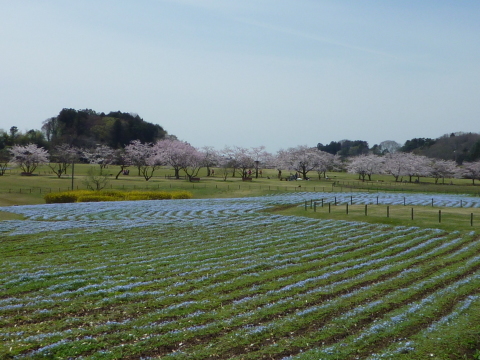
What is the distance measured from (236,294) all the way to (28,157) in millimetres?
111635

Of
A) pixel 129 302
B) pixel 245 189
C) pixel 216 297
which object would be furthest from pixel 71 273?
pixel 245 189

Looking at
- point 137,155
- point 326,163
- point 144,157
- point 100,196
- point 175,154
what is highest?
point 175,154

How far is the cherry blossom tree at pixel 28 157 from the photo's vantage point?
11262cm

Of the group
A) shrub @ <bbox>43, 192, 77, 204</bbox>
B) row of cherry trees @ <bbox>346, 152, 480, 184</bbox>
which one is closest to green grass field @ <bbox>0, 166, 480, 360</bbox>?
shrub @ <bbox>43, 192, 77, 204</bbox>

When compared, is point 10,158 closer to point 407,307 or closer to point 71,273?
point 71,273

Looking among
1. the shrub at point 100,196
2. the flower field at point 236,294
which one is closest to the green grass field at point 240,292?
the flower field at point 236,294

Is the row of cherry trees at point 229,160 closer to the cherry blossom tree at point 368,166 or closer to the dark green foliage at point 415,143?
the cherry blossom tree at point 368,166

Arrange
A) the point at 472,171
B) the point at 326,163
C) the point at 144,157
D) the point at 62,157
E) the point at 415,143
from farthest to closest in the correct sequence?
the point at 415,143 → the point at 326,163 → the point at 472,171 → the point at 144,157 → the point at 62,157

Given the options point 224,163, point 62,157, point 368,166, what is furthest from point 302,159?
point 62,157

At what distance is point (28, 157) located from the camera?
11294 cm

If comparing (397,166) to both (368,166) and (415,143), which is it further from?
(415,143)

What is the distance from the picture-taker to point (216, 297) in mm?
15727

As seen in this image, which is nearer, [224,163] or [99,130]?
[224,163]

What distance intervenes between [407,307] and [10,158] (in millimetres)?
126726
